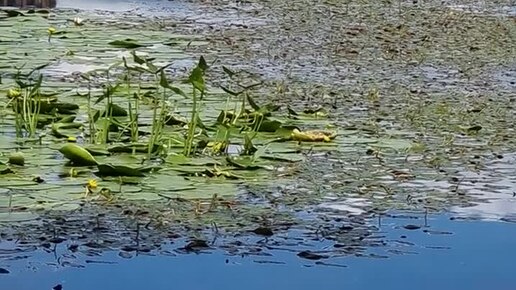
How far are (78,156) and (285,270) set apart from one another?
3.01 ft

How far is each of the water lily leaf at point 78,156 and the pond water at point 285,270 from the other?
70cm

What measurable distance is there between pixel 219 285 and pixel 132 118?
1.29 meters

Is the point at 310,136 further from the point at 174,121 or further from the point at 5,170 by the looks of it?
the point at 5,170

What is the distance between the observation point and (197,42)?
641cm

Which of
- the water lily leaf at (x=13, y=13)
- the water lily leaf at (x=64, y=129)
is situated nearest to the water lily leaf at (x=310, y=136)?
the water lily leaf at (x=64, y=129)

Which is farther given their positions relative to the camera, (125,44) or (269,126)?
(125,44)

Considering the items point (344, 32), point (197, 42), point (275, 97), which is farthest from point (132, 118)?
point (344, 32)

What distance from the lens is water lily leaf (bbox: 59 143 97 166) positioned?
3547 millimetres

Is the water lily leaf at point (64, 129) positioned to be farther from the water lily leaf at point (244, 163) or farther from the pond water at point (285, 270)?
the pond water at point (285, 270)

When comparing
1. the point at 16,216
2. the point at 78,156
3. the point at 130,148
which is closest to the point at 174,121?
the point at 130,148

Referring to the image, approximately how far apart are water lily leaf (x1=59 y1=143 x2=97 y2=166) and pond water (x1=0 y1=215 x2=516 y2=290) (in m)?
0.70

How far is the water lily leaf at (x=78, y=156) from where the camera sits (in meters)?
3.55

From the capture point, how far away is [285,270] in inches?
112

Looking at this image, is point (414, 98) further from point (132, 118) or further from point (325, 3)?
point (325, 3)
